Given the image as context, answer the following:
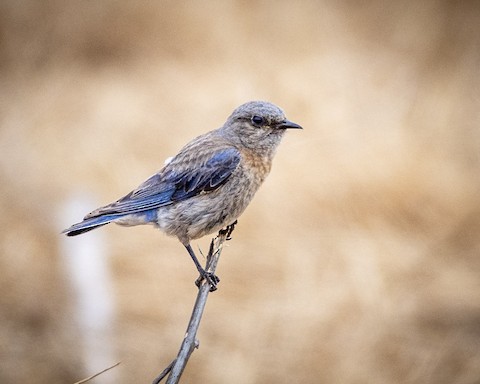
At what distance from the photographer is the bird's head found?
467 centimetres

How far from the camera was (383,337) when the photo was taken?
A: 8852 millimetres

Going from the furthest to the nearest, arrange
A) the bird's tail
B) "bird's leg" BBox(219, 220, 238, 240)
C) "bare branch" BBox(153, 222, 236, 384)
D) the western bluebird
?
"bird's leg" BBox(219, 220, 238, 240), the western bluebird, the bird's tail, "bare branch" BBox(153, 222, 236, 384)

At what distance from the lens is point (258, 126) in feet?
15.6

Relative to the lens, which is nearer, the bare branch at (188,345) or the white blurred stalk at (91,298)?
the bare branch at (188,345)

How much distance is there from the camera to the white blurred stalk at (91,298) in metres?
8.66

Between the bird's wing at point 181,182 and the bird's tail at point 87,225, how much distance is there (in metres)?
0.30

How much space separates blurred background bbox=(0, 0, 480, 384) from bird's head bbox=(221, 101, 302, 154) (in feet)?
14.0

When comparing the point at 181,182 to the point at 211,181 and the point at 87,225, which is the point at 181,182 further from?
the point at 87,225

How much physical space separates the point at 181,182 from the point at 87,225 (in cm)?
99

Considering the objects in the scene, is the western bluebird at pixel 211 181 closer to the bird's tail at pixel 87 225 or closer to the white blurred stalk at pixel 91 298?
the bird's tail at pixel 87 225

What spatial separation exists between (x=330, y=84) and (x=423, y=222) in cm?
332

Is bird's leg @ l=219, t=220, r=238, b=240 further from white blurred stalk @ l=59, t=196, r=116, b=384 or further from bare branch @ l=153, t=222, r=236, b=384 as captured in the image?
white blurred stalk @ l=59, t=196, r=116, b=384

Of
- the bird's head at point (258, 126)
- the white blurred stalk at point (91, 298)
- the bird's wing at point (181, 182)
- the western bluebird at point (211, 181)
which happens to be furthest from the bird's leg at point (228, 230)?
the white blurred stalk at point (91, 298)

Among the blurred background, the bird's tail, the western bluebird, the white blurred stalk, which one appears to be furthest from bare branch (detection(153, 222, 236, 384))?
the white blurred stalk
